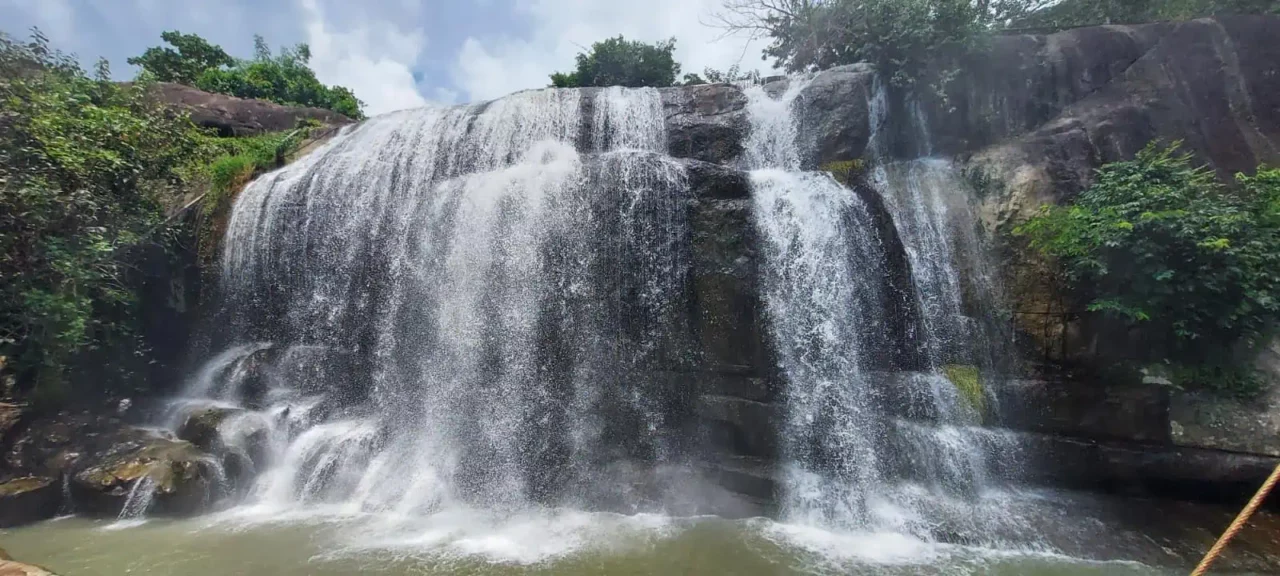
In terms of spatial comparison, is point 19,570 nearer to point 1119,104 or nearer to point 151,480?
point 151,480

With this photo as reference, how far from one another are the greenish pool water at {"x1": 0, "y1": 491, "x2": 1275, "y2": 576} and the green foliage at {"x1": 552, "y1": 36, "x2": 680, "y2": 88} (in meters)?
14.8

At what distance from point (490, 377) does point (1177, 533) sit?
8.79m

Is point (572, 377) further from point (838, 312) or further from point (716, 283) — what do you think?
point (838, 312)

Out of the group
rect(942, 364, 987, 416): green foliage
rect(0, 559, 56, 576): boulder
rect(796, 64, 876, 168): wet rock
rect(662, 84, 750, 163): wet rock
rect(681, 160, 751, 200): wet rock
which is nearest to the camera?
rect(0, 559, 56, 576): boulder

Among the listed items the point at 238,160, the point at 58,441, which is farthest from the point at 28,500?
the point at 238,160

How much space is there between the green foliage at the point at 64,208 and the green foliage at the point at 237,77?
1006 cm

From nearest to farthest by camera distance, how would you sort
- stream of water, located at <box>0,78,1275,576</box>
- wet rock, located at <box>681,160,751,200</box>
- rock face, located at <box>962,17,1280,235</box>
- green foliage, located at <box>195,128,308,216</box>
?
stream of water, located at <box>0,78,1275,576</box>
wet rock, located at <box>681,160,751,200</box>
rock face, located at <box>962,17,1280,235</box>
green foliage, located at <box>195,128,308,216</box>

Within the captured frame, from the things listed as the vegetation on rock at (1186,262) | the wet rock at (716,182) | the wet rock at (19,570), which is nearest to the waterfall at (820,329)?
the wet rock at (716,182)

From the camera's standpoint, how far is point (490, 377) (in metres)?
8.30

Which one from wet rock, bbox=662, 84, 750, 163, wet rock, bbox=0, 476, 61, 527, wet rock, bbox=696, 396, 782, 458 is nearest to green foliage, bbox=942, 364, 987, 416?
wet rock, bbox=696, 396, 782, 458

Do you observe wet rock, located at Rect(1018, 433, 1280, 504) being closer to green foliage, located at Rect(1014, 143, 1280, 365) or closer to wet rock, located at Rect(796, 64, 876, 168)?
green foliage, located at Rect(1014, 143, 1280, 365)

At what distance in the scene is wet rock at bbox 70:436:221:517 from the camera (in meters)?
6.74

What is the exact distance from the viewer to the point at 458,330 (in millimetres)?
8789

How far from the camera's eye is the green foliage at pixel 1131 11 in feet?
33.7
